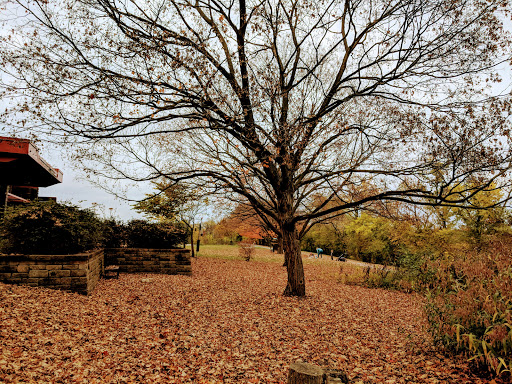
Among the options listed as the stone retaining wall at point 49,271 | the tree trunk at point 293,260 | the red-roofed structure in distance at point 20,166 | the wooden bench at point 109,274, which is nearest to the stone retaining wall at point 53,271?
the stone retaining wall at point 49,271

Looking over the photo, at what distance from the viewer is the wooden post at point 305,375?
2.81 metres

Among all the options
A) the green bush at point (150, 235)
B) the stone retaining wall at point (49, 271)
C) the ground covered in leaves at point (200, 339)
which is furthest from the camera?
the green bush at point (150, 235)

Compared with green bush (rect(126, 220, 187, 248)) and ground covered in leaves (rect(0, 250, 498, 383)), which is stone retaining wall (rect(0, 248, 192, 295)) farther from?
green bush (rect(126, 220, 187, 248))

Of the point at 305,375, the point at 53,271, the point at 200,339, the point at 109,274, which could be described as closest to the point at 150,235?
the point at 109,274

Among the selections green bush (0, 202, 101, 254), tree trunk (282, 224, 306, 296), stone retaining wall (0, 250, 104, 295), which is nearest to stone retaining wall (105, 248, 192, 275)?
green bush (0, 202, 101, 254)

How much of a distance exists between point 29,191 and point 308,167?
21041 millimetres

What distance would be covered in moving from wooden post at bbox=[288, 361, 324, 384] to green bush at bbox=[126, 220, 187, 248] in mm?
11221

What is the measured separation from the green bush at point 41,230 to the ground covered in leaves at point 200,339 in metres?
1.36

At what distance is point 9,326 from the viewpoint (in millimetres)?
5129

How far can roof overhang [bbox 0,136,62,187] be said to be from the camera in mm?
9805

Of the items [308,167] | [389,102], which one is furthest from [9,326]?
[389,102]

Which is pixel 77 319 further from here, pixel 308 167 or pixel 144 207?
pixel 144 207

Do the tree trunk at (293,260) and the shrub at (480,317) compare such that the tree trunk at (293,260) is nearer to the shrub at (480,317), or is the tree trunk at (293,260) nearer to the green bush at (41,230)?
the shrub at (480,317)

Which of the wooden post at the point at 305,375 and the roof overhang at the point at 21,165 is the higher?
the roof overhang at the point at 21,165
